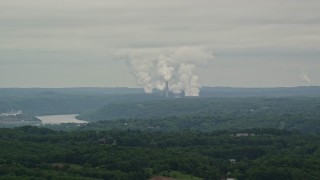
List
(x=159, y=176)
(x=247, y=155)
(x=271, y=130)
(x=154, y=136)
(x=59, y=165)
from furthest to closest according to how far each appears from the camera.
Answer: (x=271, y=130) < (x=154, y=136) < (x=247, y=155) < (x=59, y=165) < (x=159, y=176)

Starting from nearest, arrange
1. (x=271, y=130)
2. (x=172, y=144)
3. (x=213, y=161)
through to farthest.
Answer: (x=213, y=161) < (x=172, y=144) < (x=271, y=130)

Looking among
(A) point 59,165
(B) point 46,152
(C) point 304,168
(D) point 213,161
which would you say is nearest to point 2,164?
(A) point 59,165

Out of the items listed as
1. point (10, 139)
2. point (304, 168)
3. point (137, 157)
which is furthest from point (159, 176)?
point (10, 139)

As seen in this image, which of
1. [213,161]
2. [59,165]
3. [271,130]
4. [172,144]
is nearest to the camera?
[59,165]

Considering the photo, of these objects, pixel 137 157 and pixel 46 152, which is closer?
pixel 137 157

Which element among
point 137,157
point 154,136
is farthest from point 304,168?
point 154,136

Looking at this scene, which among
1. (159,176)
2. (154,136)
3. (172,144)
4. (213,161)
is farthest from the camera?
(154,136)

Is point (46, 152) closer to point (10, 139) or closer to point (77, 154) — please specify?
point (77, 154)

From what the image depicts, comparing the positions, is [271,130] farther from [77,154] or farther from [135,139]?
[77,154]

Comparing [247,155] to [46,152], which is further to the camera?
[247,155]
